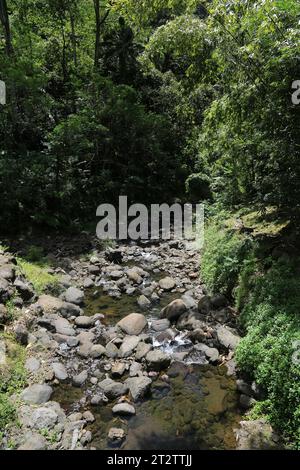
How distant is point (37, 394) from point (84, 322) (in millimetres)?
2381

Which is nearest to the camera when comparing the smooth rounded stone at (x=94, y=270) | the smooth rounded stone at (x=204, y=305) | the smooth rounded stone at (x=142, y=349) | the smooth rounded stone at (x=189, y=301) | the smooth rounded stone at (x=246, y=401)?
the smooth rounded stone at (x=246, y=401)

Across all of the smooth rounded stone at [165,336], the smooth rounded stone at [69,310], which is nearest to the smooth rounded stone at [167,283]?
the smooth rounded stone at [165,336]

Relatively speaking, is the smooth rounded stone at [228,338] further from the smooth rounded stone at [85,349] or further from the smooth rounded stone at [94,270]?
the smooth rounded stone at [94,270]

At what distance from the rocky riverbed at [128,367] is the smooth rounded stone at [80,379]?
0.02 meters

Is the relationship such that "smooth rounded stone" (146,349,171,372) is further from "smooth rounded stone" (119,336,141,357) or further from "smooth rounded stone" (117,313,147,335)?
"smooth rounded stone" (117,313,147,335)

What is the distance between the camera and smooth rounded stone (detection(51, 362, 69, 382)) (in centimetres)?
653

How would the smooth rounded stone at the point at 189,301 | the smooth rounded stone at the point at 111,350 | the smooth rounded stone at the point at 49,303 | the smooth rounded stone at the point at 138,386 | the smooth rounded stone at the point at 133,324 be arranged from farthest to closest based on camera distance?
the smooth rounded stone at the point at 189,301 < the smooth rounded stone at the point at 49,303 < the smooth rounded stone at the point at 133,324 < the smooth rounded stone at the point at 111,350 < the smooth rounded stone at the point at 138,386

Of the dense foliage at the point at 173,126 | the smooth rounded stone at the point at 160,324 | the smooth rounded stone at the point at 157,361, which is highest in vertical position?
the dense foliage at the point at 173,126

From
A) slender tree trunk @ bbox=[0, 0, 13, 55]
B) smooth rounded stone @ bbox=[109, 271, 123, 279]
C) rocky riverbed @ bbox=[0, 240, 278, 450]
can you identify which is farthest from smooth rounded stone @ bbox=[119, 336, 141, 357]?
slender tree trunk @ bbox=[0, 0, 13, 55]

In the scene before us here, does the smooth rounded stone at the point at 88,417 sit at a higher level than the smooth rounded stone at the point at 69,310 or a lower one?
lower

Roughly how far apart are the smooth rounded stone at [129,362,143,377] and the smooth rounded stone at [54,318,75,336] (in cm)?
160

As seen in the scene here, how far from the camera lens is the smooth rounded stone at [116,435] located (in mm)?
5348

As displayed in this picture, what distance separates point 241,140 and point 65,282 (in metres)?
5.45

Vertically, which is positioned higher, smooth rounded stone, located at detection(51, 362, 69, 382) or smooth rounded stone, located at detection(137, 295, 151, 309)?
smooth rounded stone, located at detection(137, 295, 151, 309)
